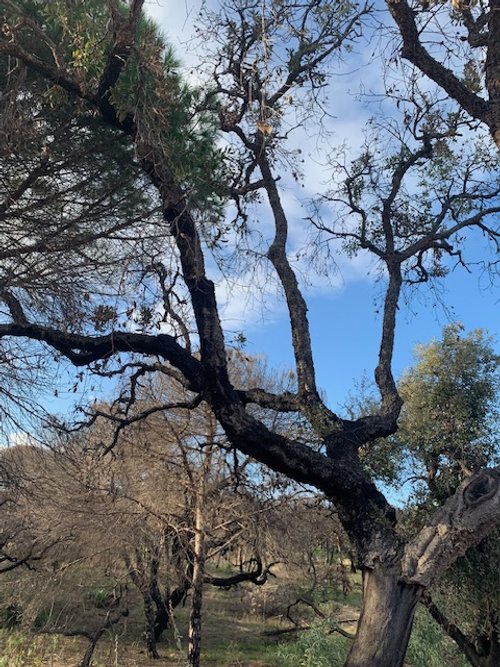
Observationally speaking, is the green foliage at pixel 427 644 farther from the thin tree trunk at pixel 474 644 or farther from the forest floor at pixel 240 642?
the thin tree trunk at pixel 474 644

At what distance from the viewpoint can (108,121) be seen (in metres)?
5.45

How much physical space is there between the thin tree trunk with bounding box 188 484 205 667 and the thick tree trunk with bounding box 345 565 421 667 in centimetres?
531

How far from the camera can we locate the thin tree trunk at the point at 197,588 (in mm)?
9789

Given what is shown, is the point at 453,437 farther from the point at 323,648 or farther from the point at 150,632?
the point at 150,632

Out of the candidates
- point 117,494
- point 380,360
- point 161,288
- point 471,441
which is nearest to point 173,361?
point 161,288

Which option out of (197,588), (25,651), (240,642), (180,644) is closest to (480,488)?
(197,588)

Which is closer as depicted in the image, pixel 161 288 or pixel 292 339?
pixel 161 288

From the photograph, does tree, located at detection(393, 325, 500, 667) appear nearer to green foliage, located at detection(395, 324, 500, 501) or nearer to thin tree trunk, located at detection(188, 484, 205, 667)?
green foliage, located at detection(395, 324, 500, 501)

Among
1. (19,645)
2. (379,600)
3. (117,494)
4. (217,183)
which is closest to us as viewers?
(379,600)

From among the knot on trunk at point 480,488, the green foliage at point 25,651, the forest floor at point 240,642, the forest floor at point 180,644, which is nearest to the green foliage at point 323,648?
the forest floor at point 240,642

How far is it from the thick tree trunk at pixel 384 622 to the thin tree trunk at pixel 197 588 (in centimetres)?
531

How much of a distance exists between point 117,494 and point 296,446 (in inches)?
207

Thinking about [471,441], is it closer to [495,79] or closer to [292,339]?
[292,339]

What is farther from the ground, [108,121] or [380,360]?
[108,121]
